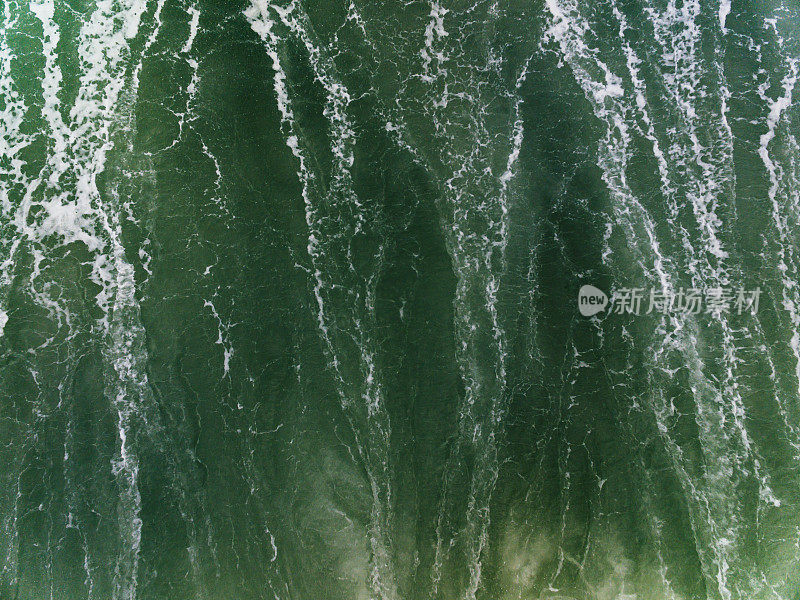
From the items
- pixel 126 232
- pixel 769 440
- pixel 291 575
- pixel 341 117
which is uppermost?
pixel 341 117

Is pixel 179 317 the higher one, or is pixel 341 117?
pixel 341 117

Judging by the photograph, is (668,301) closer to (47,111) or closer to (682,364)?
(682,364)

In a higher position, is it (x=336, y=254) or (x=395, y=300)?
(x=336, y=254)

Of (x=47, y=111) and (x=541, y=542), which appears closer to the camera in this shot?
(x=541, y=542)

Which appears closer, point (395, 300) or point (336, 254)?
point (395, 300)

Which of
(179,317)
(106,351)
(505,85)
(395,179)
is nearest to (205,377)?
(179,317)

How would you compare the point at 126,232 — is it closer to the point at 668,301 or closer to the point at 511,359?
the point at 511,359
